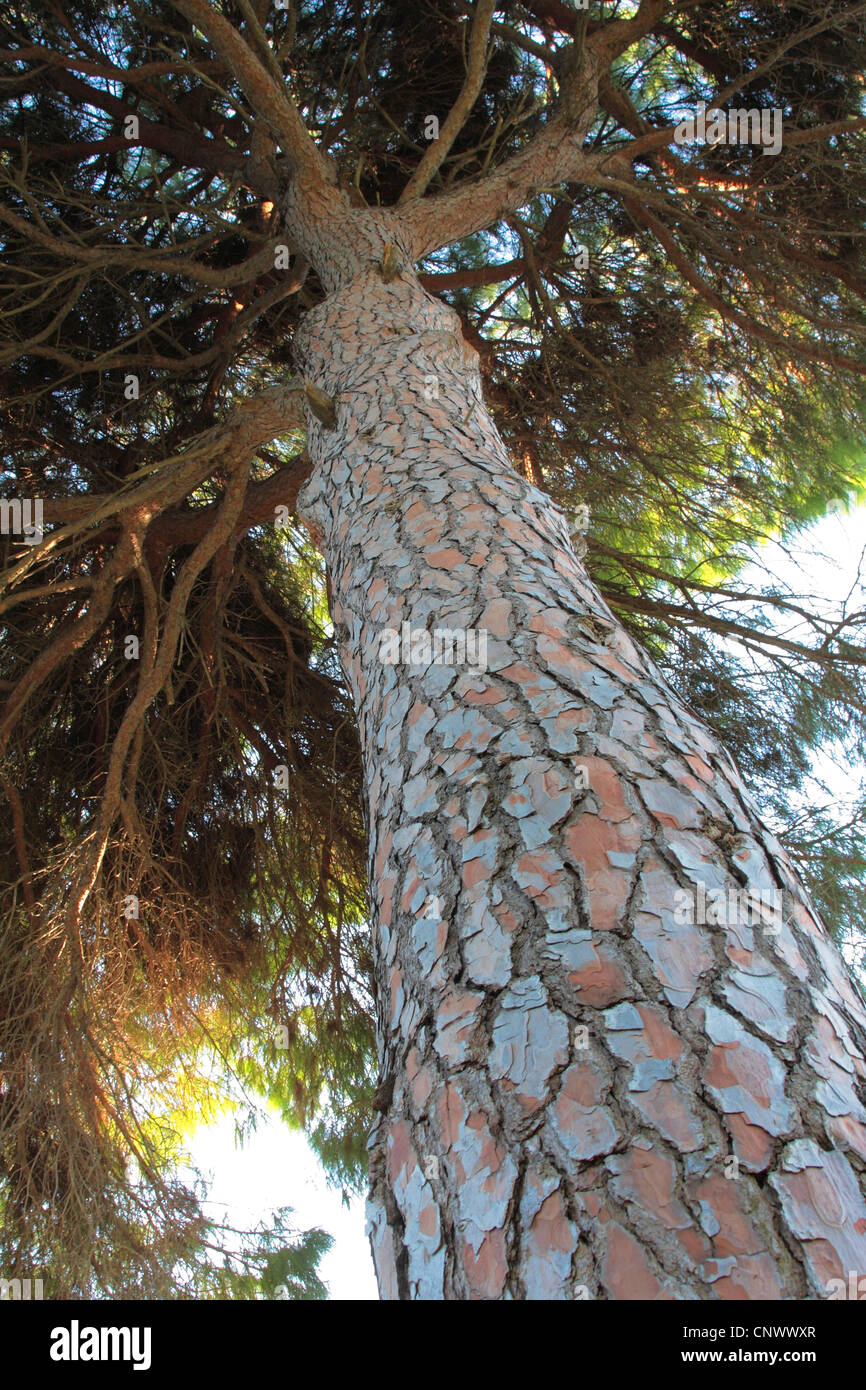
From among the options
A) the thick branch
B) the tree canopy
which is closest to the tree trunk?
the tree canopy

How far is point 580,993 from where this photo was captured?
749mm

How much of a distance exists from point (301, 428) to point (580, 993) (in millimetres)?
2180

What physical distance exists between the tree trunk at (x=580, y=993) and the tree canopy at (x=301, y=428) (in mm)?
1788

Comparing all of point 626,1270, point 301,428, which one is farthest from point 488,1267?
point 301,428

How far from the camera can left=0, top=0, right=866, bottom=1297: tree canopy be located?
288cm

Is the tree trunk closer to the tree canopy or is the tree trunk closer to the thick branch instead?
the tree canopy

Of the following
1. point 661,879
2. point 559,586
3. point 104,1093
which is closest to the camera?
point 661,879

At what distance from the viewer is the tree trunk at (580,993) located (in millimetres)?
621

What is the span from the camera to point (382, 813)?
1.12 metres

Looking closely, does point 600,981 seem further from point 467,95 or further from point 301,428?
point 467,95

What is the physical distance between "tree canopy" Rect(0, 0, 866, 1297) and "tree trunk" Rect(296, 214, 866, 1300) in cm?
179

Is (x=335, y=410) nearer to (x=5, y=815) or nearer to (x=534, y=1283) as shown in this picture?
(x=534, y=1283)

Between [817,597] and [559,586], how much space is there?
2338mm

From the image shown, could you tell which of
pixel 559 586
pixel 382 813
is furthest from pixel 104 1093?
pixel 559 586
